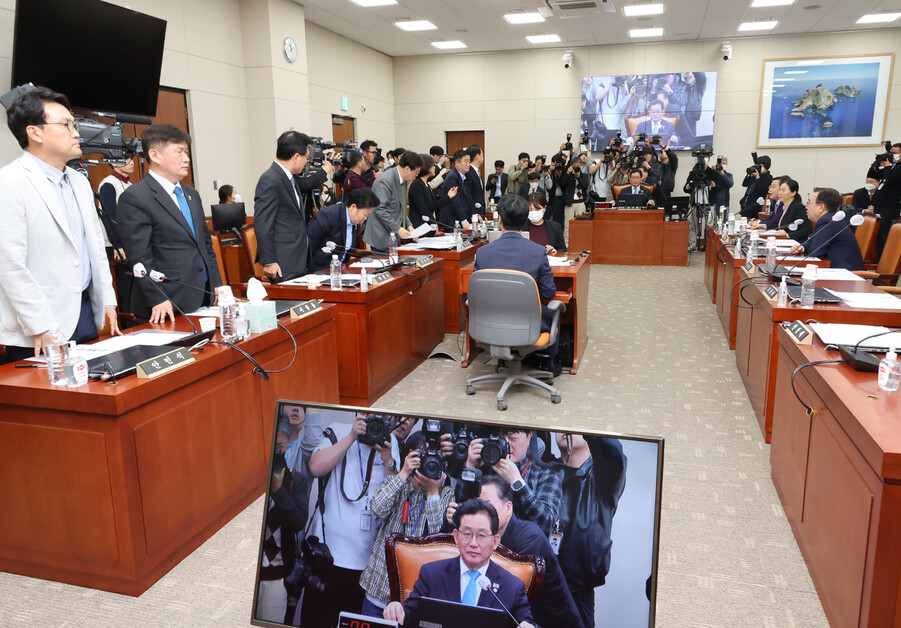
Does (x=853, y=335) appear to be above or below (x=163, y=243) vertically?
below

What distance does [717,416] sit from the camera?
350cm

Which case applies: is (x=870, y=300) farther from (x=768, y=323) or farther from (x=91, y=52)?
(x=91, y=52)

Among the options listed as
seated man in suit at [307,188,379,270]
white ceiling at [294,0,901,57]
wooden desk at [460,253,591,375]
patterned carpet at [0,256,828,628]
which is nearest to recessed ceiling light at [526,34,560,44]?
white ceiling at [294,0,901,57]

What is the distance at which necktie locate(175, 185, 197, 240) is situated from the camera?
2.88m

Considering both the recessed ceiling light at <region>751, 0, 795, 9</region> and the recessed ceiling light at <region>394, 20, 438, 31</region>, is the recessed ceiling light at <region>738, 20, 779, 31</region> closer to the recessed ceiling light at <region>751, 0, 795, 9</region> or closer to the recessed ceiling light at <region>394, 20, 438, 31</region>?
the recessed ceiling light at <region>751, 0, 795, 9</region>

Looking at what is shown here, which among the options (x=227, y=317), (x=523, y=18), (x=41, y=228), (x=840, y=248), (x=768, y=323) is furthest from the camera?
(x=523, y=18)

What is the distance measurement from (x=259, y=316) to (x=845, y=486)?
6.89 feet

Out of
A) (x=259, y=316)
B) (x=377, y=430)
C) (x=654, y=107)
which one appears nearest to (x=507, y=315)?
(x=259, y=316)

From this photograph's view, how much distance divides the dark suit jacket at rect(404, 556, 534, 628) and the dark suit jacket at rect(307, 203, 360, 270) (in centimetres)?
331

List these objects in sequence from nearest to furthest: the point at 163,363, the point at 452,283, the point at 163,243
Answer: the point at 163,363 → the point at 163,243 → the point at 452,283

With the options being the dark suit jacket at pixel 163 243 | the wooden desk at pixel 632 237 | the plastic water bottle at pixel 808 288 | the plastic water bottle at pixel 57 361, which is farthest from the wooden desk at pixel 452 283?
the wooden desk at pixel 632 237

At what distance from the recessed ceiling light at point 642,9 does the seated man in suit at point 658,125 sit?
2228mm

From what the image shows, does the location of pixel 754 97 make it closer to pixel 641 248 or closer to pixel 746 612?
pixel 641 248

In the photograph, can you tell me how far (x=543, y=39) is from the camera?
10586 mm
